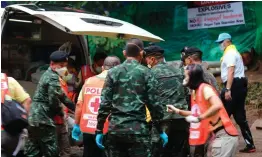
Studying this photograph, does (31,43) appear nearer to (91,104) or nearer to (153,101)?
(91,104)

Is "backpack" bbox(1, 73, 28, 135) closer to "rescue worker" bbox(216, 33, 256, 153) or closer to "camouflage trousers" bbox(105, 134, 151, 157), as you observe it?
→ "camouflage trousers" bbox(105, 134, 151, 157)

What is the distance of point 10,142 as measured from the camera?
4.10m

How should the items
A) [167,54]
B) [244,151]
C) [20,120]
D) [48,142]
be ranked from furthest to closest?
[167,54] < [244,151] < [48,142] < [20,120]

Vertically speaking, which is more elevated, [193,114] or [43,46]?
[43,46]

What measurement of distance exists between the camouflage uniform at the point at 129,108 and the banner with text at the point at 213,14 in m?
8.40

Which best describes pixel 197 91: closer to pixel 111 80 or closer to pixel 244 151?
pixel 111 80

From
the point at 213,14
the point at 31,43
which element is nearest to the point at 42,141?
the point at 31,43

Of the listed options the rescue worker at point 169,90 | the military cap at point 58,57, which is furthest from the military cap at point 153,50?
the military cap at point 58,57

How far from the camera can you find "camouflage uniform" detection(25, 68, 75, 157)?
5680 mm

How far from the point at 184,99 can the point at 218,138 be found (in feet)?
4.81

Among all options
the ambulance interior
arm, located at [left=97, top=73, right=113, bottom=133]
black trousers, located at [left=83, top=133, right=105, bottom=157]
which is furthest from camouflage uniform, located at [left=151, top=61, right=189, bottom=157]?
the ambulance interior

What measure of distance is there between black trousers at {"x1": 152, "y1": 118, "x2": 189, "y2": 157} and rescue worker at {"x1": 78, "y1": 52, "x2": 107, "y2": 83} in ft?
5.72

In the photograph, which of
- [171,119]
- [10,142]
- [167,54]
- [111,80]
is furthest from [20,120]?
[167,54]

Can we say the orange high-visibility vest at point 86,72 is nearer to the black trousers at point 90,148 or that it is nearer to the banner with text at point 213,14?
the black trousers at point 90,148
